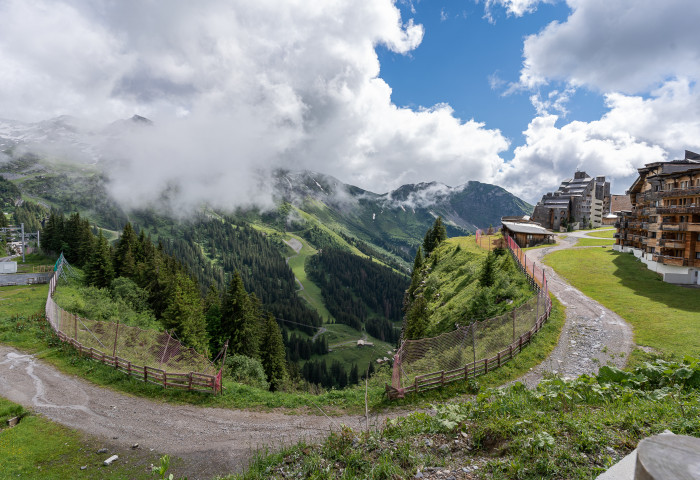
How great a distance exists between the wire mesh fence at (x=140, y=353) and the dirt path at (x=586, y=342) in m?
23.1

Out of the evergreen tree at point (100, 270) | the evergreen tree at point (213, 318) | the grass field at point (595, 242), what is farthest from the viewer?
the grass field at point (595, 242)

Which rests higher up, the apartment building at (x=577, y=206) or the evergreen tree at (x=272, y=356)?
the apartment building at (x=577, y=206)

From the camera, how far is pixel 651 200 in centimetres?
4947

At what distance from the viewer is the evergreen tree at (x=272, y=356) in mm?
57688

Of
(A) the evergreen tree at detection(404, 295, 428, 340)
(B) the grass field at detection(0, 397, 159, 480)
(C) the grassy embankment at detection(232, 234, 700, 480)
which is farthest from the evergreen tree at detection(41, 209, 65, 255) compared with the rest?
(C) the grassy embankment at detection(232, 234, 700, 480)

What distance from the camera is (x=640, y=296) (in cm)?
3462

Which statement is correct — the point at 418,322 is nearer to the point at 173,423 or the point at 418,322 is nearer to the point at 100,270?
the point at 173,423

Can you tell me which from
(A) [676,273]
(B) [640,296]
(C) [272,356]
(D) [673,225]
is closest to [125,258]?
(C) [272,356]

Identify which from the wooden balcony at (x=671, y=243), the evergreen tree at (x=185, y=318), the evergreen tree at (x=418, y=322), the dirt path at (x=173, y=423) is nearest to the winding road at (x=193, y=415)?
the dirt path at (x=173, y=423)

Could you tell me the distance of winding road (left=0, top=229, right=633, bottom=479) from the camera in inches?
632

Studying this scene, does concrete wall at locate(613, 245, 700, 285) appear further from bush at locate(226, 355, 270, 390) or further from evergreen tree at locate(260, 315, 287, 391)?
evergreen tree at locate(260, 315, 287, 391)

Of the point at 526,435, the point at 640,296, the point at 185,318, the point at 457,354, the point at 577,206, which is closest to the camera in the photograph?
the point at 526,435

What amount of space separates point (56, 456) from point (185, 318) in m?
33.1

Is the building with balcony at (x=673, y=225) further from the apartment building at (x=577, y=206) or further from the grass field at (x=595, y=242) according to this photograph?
the apartment building at (x=577, y=206)
